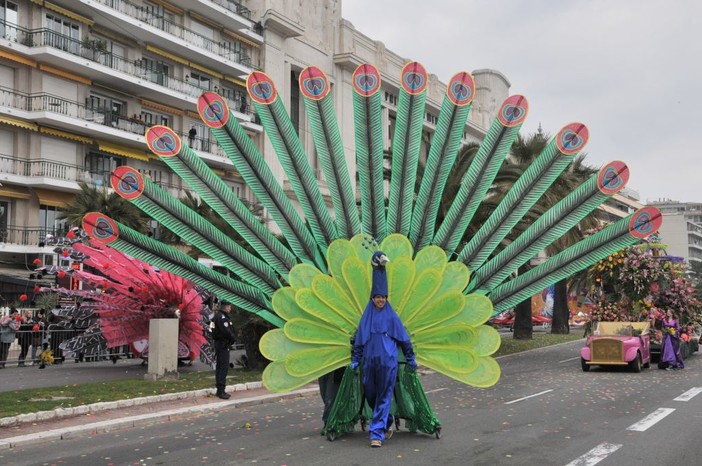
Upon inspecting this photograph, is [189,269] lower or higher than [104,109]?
lower

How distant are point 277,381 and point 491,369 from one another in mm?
2401

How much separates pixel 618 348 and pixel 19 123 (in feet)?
83.4

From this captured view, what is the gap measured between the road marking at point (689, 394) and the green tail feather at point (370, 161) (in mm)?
7603

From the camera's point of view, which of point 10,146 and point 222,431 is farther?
point 10,146

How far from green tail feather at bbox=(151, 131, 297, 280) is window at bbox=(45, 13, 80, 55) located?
90.0 ft

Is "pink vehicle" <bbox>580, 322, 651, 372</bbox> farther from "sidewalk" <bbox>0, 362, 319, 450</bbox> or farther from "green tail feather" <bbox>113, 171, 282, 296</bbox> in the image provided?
"green tail feather" <bbox>113, 171, 282, 296</bbox>

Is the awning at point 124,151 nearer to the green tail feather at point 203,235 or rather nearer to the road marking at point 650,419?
the green tail feather at point 203,235

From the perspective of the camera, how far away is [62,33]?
34.4 m

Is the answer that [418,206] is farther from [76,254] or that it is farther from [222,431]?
[76,254]

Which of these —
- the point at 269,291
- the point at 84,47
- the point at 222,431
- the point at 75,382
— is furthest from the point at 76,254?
the point at 84,47

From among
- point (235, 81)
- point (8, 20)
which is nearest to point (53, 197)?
point (8, 20)

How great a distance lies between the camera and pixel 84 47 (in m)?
34.9

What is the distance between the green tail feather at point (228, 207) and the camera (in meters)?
8.92

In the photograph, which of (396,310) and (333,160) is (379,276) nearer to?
(396,310)
